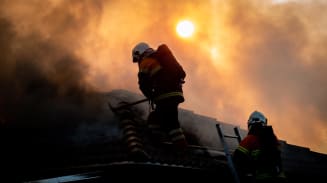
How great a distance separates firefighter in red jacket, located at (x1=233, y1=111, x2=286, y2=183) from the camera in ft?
18.4

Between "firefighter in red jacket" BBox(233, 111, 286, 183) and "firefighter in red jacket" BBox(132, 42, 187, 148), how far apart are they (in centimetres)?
81

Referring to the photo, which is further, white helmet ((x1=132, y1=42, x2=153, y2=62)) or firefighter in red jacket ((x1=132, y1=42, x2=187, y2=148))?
white helmet ((x1=132, y1=42, x2=153, y2=62))

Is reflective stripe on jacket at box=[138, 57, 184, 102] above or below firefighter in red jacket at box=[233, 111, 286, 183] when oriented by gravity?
above

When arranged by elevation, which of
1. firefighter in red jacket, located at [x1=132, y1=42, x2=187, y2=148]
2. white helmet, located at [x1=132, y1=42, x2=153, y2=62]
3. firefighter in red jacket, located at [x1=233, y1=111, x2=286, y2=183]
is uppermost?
white helmet, located at [x1=132, y1=42, x2=153, y2=62]

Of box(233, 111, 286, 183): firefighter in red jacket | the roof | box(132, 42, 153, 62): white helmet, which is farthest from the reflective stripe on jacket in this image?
box(233, 111, 286, 183): firefighter in red jacket

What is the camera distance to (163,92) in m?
5.88

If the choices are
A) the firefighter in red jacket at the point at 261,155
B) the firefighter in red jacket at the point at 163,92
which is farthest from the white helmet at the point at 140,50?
the firefighter in red jacket at the point at 261,155

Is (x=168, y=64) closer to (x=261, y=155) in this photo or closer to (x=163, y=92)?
(x=163, y=92)

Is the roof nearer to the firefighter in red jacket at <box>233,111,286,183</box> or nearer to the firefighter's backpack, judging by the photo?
the firefighter in red jacket at <box>233,111,286,183</box>

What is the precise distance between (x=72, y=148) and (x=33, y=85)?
1.51 m

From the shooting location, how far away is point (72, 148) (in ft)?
18.7

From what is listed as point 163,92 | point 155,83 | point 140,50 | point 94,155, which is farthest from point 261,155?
point 140,50

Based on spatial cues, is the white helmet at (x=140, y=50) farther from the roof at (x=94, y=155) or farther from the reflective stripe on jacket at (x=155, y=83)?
the roof at (x=94, y=155)

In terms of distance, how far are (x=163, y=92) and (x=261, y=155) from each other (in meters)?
1.58
